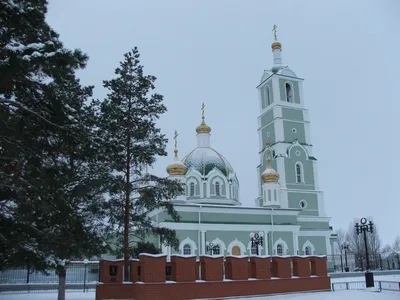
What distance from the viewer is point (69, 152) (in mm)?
10688

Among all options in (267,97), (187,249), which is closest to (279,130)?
(267,97)

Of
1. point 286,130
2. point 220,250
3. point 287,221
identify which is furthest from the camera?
point 286,130

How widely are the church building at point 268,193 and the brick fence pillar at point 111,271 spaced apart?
17609 mm

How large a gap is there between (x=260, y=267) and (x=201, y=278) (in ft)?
7.86

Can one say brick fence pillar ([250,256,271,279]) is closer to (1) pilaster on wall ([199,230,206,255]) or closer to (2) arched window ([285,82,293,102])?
(1) pilaster on wall ([199,230,206,255])

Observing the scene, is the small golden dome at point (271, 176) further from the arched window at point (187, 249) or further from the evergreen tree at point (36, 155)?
the evergreen tree at point (36, 155)

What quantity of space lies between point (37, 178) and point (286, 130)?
36610 mm

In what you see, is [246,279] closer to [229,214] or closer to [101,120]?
[101,120]

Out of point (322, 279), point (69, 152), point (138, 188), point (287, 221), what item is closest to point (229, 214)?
point (287, 221)

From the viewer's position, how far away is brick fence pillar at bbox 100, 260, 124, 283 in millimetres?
14203

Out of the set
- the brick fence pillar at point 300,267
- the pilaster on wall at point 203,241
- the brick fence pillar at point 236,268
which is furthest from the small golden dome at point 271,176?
the brick fence pillar at point 236,268

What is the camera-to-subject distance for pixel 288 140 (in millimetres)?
43969

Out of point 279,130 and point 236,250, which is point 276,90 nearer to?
point 279,130

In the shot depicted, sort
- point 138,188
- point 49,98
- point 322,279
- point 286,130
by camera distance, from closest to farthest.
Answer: point 49,98
point 138,188
point 322,279
point 286,130
